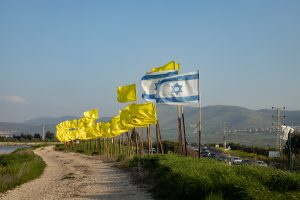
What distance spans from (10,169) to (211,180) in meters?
16.2

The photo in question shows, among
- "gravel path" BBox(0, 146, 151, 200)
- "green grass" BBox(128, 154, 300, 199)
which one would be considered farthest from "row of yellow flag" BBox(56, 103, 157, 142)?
"green grass" BBox(128, 154, 300, 199)

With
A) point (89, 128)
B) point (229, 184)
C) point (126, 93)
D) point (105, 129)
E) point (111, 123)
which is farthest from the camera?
point (89, 128)

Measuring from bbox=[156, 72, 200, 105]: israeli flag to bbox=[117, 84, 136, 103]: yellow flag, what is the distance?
634 centimetres

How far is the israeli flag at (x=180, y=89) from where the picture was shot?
21172 mm

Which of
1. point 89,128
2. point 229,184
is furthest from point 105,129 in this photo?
point 229,184

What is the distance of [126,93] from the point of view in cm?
2928

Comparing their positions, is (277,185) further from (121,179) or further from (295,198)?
(121,179)

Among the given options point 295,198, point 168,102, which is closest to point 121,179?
point 168,102

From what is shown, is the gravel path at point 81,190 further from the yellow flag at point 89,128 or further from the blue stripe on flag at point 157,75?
the yellow flag at point 89,128

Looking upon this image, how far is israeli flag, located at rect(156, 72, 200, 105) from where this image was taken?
21.2 m

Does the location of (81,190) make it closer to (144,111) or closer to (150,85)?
(144,111)

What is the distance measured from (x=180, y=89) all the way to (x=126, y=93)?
8.10m

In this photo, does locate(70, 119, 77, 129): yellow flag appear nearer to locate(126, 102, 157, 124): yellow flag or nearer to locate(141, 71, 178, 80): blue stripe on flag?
locate(126, 102, 157, 124): yellow flag

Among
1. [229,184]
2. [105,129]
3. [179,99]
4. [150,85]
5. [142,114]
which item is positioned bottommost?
[229,184]
